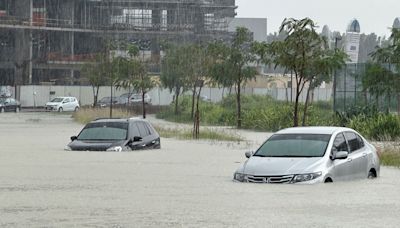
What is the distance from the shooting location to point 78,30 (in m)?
100

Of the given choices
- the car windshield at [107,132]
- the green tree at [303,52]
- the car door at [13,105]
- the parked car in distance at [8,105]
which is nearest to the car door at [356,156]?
the car windshield at [107,132]

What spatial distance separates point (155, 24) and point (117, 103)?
26075 mm

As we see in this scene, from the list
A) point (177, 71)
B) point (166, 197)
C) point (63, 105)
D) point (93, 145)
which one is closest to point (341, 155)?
point (166, 197)

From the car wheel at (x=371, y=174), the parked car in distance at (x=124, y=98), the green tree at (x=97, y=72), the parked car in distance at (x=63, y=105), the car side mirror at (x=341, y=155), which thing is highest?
the car side mirror at (x=341, y=155)

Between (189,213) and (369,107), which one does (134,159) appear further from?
(369,107)

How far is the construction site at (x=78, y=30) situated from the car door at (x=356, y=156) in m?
72.9

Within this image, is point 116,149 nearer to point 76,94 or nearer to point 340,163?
point 340,163

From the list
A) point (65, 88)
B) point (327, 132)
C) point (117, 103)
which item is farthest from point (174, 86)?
point (327, 132)

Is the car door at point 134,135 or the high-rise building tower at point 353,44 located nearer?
the car door at point 134,135

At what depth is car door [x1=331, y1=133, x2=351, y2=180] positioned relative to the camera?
18.2m

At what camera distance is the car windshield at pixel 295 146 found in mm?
18578

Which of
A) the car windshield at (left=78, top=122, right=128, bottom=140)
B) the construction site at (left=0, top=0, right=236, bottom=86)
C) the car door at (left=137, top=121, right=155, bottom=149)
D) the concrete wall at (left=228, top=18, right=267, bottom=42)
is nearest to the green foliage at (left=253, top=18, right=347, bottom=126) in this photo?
the car door at (left=137, top=121, right=155, bottom=149)

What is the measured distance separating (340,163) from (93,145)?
10593 millimetres

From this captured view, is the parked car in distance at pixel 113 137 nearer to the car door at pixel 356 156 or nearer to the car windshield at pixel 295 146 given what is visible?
the car windshield at pixel 295 146
